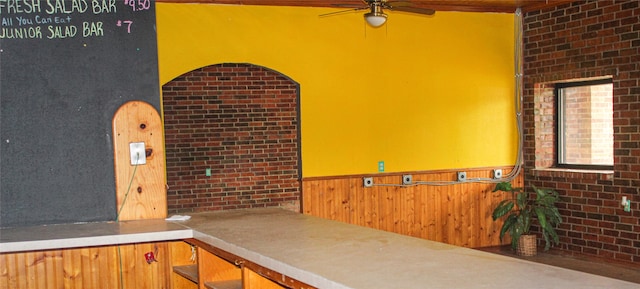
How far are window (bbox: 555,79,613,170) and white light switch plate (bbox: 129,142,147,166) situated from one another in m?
5.23

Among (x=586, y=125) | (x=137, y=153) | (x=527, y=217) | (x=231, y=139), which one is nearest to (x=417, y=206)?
(x=527, y=217)

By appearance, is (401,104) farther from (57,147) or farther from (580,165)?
(57,147)

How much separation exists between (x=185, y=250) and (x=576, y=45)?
5.16 meters

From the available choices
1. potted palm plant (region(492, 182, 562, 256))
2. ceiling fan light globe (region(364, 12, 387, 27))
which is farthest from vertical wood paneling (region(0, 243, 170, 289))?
potted palm plant (region(492, 182, 562, 256))

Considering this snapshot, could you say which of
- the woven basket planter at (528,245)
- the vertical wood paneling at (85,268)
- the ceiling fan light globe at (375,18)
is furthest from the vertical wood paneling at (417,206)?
the vertical wood paneling at (85,268)

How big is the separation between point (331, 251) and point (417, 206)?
5072 mm

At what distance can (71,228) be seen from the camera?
4.06m

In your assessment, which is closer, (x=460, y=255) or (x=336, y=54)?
(x=460, y=255)

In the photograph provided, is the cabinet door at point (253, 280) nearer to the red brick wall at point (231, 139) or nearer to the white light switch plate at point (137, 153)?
the white light switch plate at point (137, 153)

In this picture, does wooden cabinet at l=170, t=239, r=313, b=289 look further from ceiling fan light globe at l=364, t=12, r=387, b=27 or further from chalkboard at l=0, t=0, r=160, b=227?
ceiling fan light globe at l=364, t=12, r=387, b=27

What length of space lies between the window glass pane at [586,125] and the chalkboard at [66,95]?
16.9ft

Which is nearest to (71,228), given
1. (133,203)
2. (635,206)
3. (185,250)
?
(133,203)

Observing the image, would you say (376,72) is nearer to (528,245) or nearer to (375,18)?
(375,18)

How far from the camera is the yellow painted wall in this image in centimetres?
692
